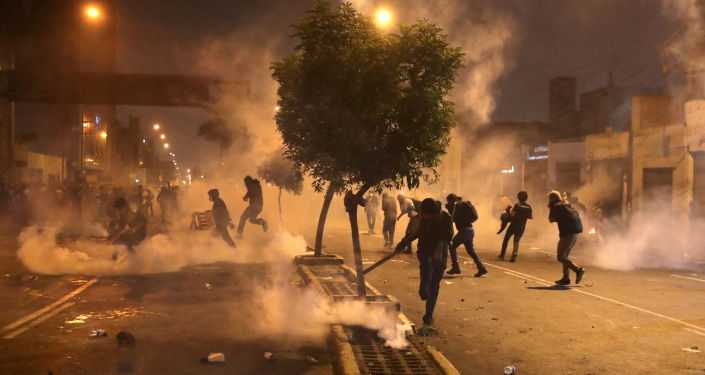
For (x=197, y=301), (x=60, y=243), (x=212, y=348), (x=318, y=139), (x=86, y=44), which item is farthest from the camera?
(x=86, y=44)

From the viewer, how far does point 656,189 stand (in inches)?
1106

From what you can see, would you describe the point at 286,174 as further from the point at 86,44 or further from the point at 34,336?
the point at 86,44

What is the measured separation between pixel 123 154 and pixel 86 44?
2079 cm

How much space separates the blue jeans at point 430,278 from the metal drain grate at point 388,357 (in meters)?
0.82

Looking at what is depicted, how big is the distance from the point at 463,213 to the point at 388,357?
24.2ft

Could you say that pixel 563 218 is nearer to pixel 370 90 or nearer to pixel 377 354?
pixel 370 90

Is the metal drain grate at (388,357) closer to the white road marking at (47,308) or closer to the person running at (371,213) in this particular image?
the white road marking at (47,308)

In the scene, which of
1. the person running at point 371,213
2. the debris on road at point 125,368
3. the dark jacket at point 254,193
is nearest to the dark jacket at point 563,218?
the debris on road at point 125,368

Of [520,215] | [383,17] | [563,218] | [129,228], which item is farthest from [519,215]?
[129,228]

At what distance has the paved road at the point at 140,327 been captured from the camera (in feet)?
20.4

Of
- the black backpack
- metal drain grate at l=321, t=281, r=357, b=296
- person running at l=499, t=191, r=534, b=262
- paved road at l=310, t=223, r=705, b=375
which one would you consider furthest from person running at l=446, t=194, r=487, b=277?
metal drain grate at l=321, t=281, r=357, b=296

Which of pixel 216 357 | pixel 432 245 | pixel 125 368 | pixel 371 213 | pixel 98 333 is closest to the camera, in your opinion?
pixel 125 368

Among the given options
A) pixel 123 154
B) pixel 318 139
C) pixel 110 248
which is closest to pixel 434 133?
pixel 318 139

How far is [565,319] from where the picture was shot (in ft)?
29.0
